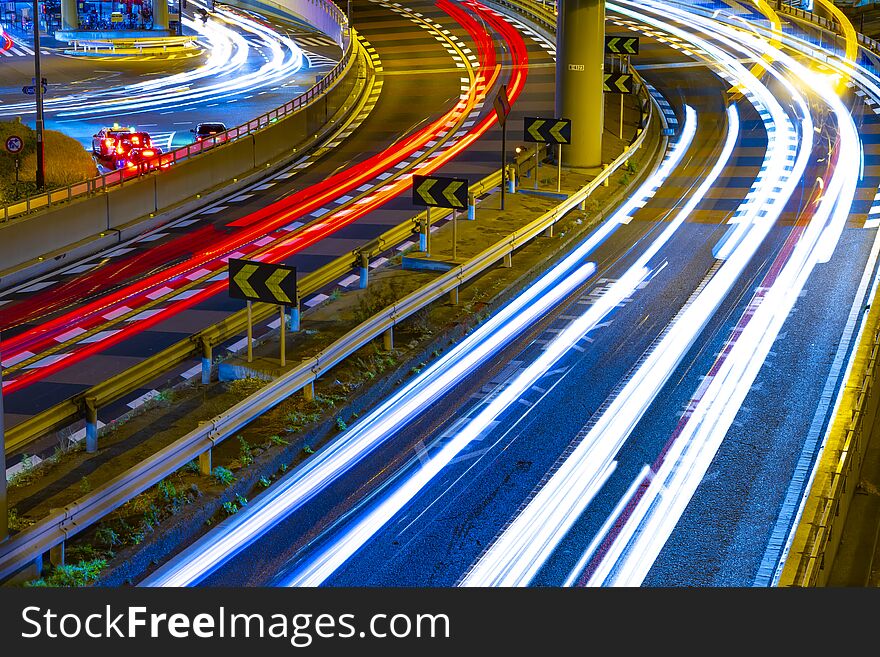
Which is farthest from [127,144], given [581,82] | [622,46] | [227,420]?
[227,420]

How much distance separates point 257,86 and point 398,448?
165ft

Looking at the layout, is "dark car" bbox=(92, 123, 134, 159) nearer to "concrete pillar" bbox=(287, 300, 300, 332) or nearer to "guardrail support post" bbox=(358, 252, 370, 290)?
"guardrail support post" bbox=(358, 252, 370, 290)

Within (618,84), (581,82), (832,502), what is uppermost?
(581,82)

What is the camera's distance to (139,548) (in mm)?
11477

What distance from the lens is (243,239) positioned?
3045 centimetres

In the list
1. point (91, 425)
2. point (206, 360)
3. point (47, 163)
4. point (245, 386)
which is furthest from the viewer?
point (47, 163)

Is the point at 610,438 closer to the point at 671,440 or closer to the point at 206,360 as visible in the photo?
the point at 671,440

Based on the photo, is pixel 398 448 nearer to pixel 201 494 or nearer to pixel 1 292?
pixel 201 494

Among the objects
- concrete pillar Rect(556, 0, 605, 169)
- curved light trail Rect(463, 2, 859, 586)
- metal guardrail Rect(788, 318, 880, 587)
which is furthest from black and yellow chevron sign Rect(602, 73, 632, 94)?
metal guardrail Rect(788, 318, 880, 587)

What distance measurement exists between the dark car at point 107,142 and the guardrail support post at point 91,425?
29.2m

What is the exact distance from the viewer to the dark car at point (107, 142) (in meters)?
41.8

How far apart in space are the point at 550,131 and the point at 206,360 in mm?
13931

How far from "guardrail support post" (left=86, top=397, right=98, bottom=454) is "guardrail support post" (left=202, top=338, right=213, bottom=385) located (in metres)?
2.46

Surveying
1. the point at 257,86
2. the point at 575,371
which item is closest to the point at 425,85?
the point at 257,86
